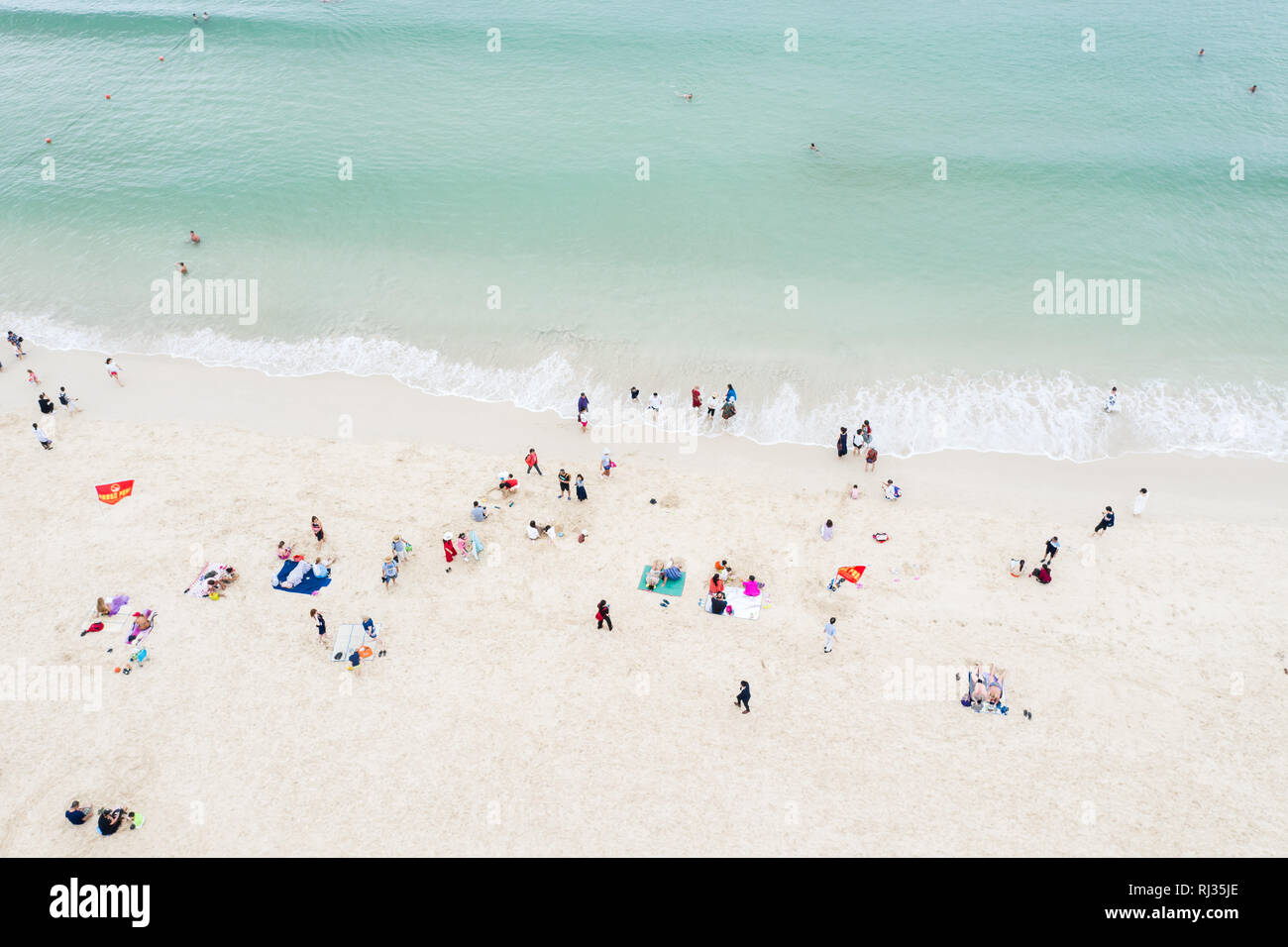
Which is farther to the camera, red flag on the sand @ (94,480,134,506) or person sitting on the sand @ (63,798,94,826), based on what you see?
red flag on the sand @ (94,480,134,506)

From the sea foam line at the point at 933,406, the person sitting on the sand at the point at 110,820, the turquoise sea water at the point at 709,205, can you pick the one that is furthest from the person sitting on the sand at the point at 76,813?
the turquoise sea water at the point at 709,205

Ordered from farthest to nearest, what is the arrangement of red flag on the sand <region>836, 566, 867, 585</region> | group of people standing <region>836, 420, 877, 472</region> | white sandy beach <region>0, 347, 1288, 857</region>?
group of people standing <region>836, 420, 877, 472</region>
red flag on the sand <region>836, 566, 867, 585</region>
white sandy beach <region>0, 347, 1288, 857</region>

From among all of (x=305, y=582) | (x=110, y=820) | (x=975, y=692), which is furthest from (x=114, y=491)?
(x=975, y=692)

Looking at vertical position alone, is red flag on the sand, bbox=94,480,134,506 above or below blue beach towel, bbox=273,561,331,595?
above

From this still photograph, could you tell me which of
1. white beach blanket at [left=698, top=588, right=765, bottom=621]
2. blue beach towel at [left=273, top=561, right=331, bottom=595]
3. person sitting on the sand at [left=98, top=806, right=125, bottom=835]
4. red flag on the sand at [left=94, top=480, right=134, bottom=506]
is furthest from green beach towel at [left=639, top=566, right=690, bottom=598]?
red flag on the sand at [left=94, top=480, right=134, bottom=506]

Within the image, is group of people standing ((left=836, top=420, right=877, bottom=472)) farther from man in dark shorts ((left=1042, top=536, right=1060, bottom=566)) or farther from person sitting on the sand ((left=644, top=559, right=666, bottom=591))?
person sitting on the sand ((left=644, top=559, right=666, bottom=591))

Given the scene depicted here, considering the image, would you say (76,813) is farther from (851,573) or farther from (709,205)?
(709,205)
